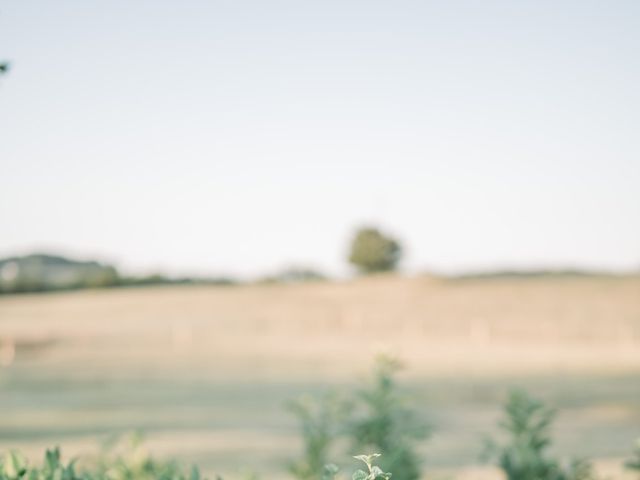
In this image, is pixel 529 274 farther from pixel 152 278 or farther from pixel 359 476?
pixel 359 476

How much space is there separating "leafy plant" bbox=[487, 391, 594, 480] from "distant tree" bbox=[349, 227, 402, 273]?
2194 inches

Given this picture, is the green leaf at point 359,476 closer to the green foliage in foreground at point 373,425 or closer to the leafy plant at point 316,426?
the green foliage in foreground at point 373,425

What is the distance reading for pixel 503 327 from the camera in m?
40.4

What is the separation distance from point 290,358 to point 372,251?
30214 mm

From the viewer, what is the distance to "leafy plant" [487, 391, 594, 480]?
3867 millimetres

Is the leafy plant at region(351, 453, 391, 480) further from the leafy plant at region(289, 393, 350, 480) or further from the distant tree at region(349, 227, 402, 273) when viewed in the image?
the distant tree at region(349, 227, 402, 273)

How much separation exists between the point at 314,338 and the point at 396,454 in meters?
34.8

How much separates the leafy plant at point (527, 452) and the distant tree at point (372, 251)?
2194 inches

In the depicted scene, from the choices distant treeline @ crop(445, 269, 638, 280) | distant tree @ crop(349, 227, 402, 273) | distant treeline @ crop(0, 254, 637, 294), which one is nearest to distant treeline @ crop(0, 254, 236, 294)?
distant treeline @ crop(0, 254, 637, 294)

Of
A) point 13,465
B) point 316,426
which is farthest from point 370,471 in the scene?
point 316,426

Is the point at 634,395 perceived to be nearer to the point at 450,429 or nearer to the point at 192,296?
the point at 450,429

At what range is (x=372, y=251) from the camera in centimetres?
6016

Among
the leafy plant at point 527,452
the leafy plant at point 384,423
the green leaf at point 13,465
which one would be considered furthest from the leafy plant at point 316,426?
the green leaf at point 13,465

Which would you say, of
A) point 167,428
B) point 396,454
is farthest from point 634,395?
point 396,454
